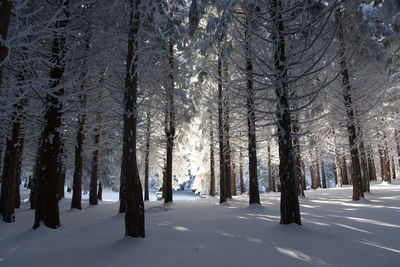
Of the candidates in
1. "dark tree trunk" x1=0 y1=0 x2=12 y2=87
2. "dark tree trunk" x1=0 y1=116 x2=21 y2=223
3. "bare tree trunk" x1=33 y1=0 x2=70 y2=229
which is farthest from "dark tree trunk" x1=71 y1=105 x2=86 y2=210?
"dark tree trunk" x1=0 y1=0 x2=12 y2=87

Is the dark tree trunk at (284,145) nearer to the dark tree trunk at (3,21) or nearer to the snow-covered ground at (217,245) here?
the snow-covered ground at (217,245)

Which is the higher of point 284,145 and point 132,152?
point 284,145

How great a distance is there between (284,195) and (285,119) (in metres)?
1.80

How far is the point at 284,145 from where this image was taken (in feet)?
17.8

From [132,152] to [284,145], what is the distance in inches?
141

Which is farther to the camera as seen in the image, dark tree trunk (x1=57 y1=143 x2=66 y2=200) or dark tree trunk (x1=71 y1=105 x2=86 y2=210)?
dark tree trunk (x1=57 y1=143 x2=66 y2=200)

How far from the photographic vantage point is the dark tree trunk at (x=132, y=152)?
496 centimetres

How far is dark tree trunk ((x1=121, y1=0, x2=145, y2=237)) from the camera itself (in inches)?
195

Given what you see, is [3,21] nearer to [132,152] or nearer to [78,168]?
[132,152]

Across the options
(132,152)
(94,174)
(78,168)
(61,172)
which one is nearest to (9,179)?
(78,168)

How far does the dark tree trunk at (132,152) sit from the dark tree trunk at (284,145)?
3.29 meters

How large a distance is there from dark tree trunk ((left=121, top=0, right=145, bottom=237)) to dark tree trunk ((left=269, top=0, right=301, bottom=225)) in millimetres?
3286

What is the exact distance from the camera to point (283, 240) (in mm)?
4359

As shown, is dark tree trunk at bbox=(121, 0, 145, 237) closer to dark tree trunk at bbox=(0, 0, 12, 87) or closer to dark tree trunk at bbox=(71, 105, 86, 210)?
dark tree trunk at bbox=(0, 0, 12, 87)
